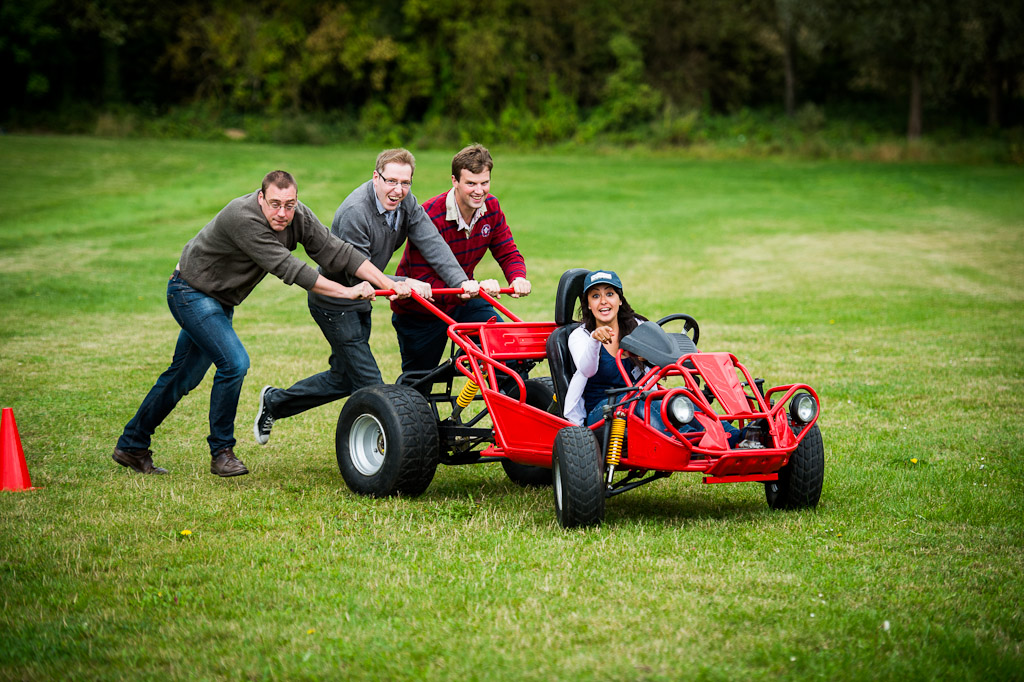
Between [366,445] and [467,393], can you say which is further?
[366,445]

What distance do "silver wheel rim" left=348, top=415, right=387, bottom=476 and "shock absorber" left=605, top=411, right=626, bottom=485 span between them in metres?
1.65

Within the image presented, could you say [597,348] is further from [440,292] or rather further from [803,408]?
[440,292]

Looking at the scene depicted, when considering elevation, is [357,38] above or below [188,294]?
above

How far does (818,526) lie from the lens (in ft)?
19.2

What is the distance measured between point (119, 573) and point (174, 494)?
1.52 m

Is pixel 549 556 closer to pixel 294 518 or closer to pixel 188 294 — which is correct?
pixel 294 518

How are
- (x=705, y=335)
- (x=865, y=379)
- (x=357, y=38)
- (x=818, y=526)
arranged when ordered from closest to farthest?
(x=818, y=526)
(x=865, y=379)
(x=705, y=335)
(x=357, y=38)

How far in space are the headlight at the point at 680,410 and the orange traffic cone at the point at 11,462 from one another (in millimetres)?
4003

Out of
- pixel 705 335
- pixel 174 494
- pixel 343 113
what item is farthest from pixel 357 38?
pixel 174 494

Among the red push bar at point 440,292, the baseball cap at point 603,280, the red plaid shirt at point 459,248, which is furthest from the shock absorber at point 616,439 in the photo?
the red plaid shirt at point 459,248

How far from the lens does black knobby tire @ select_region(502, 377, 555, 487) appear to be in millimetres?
6840

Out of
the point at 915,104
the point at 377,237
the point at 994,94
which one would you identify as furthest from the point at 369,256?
the point at 994,94

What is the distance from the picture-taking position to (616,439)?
572 centimetres

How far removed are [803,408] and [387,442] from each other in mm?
2400
